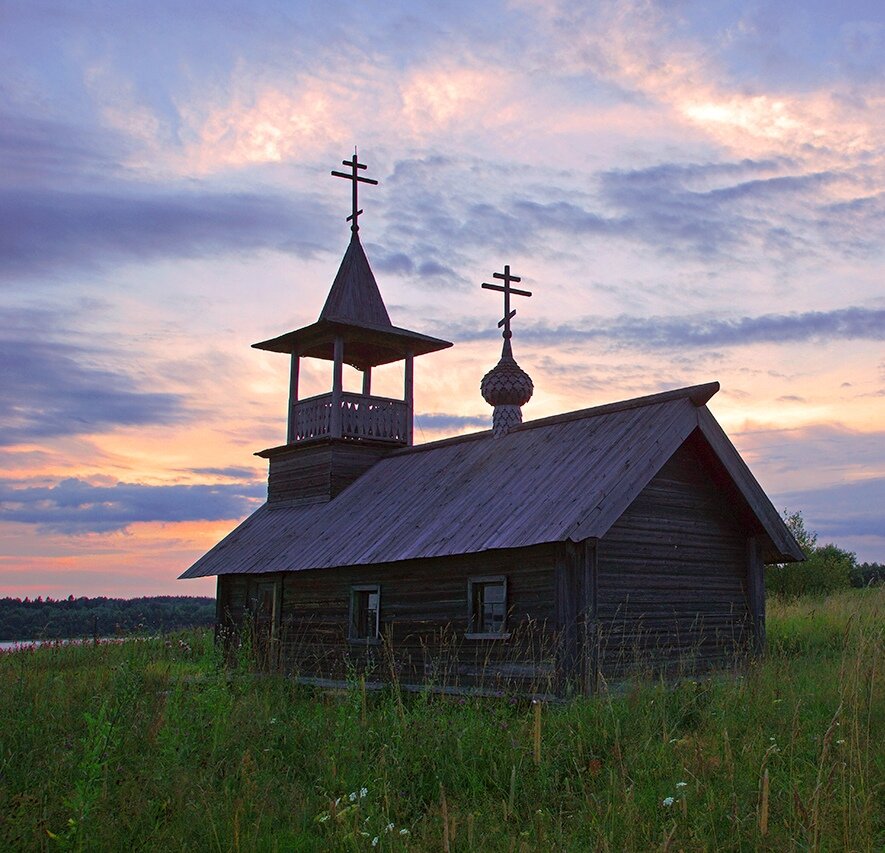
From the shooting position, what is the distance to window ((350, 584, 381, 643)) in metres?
17.5

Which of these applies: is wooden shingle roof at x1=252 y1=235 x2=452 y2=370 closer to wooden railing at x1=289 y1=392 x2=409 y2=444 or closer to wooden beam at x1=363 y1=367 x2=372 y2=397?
wooden beam at x1=363 y1=367 x2=372 y2=397

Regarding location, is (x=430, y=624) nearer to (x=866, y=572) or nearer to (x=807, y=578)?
(x=807, y=578)

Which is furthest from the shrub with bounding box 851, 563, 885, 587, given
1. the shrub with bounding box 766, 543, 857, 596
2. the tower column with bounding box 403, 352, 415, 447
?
the tower column with bounding box 403, 352, 415, 447

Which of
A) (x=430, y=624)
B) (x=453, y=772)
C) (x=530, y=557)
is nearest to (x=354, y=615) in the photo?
(x=430, y=624)

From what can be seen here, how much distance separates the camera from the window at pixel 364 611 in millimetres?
17516

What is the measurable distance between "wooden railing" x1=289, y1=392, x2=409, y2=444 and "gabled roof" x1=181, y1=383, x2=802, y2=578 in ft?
5.01

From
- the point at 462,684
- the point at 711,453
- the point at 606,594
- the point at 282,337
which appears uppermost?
the point at 282,337

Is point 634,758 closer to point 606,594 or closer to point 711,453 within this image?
point 606,594

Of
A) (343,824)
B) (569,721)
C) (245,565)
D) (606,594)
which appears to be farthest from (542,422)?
(343,824)

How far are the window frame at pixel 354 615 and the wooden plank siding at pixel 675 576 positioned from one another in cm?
443

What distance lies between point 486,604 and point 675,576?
3.12 metres

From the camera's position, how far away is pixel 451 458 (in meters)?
19.9

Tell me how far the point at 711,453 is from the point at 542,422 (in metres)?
3.52

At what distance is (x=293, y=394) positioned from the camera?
2422 cm
